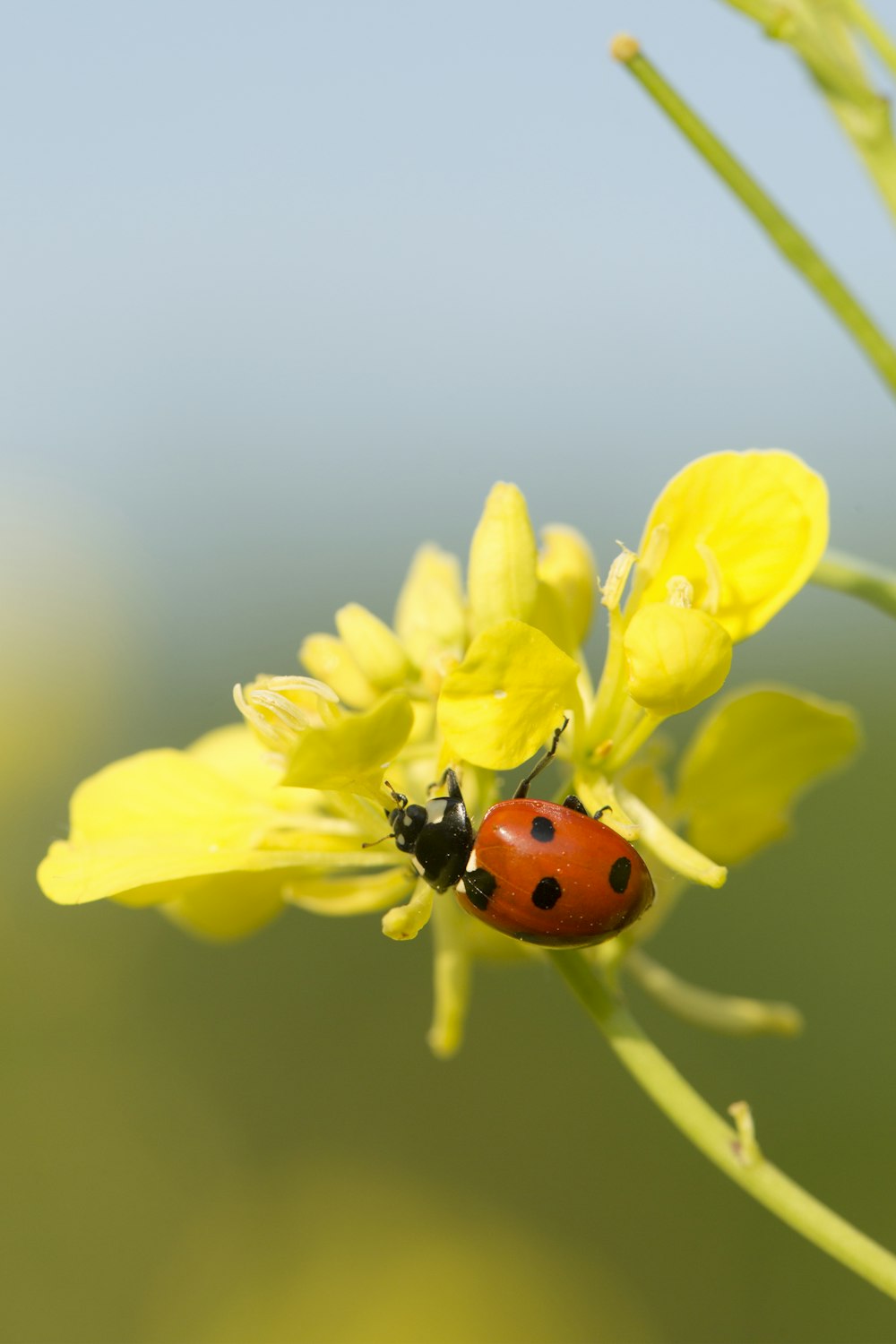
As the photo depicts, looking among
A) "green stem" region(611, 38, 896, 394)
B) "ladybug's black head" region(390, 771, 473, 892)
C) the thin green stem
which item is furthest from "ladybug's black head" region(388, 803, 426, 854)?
"green stem" region(611, 38, 896, 394)

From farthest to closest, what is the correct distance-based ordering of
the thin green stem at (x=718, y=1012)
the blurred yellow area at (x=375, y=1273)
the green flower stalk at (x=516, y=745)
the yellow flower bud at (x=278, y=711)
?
1. the blurred yellow area at (x=375, y=1273)
2. the thin green stem at (x=718, y=1012)
3. the yellow flower bud at (x=278, y=711)
4. the green flower stalk at (x=516, y=745)

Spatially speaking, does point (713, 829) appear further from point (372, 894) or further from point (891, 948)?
point (891, 948)

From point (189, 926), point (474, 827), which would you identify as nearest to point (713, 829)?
point (474, 827)

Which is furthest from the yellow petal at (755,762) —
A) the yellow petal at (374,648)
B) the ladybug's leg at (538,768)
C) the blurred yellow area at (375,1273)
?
the blurred yellow area at (375,1273)

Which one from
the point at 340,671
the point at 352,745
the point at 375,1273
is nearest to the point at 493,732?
the point at 352,745

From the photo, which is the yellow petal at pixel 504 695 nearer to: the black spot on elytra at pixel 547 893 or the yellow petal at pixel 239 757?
the black spot on elytra at pixel 547 893

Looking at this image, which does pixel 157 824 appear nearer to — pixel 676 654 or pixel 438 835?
pixel 438 835
